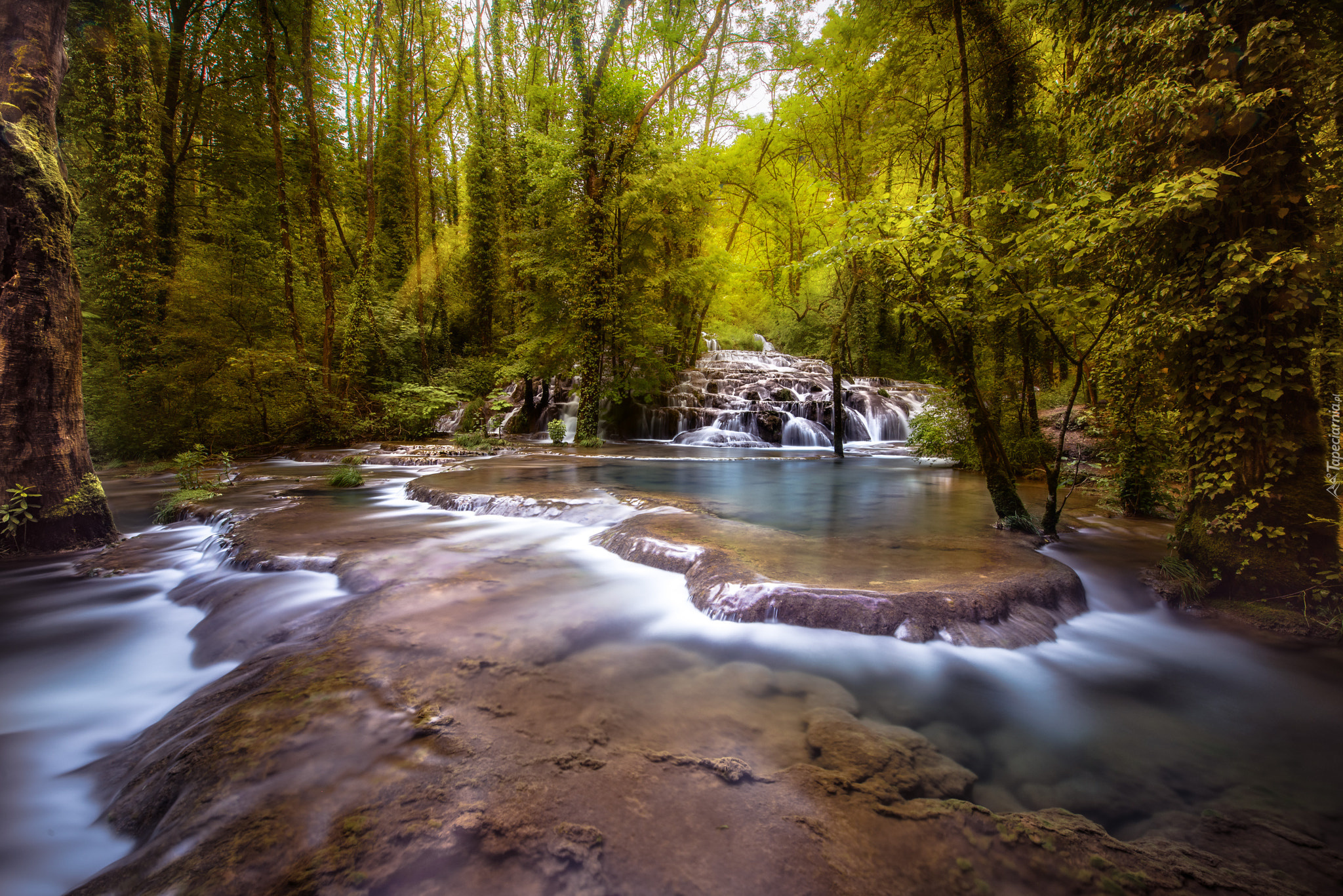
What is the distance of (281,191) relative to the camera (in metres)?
13.0

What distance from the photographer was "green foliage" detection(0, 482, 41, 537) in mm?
4133

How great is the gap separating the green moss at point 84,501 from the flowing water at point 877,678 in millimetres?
469

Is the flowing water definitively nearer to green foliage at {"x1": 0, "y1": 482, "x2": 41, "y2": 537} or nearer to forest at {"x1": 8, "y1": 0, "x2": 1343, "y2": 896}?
forest at {"x1": 8, "y1": 0, "x2": 1343, "y2": 896}

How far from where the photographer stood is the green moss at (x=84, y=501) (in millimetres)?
4430

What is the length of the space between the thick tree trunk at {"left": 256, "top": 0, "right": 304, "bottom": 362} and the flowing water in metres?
9.25

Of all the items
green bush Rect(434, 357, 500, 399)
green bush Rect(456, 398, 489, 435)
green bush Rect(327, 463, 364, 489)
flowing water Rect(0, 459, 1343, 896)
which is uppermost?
green bush Rect(434, 357, 500, 399)

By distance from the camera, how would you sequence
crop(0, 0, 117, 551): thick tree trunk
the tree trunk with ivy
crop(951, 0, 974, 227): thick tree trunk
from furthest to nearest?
crop(951, 0, 974, 227): thick tree trunk < crop(0, 0, 117, 551): thick tree trunk < the tree trunk with ivy

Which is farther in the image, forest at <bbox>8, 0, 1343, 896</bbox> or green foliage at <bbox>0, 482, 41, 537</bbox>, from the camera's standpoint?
green foliage at <bbox>0, 482, 41, 537</bbox>

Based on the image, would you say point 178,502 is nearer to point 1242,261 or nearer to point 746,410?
point 1242,261

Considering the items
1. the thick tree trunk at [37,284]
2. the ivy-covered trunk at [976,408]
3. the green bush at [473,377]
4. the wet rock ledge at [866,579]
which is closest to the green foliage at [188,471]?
the thick tree trunk at [37,284]

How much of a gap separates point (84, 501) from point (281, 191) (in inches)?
481

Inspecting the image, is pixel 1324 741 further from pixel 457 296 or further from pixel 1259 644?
pixel 457 296

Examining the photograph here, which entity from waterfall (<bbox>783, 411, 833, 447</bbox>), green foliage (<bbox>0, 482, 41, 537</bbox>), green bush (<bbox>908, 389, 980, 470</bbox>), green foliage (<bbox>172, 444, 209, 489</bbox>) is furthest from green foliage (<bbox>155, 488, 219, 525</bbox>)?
waterfall (<bbox>783, 411, 833, 447</bbox>)

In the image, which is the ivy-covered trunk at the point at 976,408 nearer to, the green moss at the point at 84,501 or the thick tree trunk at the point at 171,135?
the green moss at the point at 84,501
